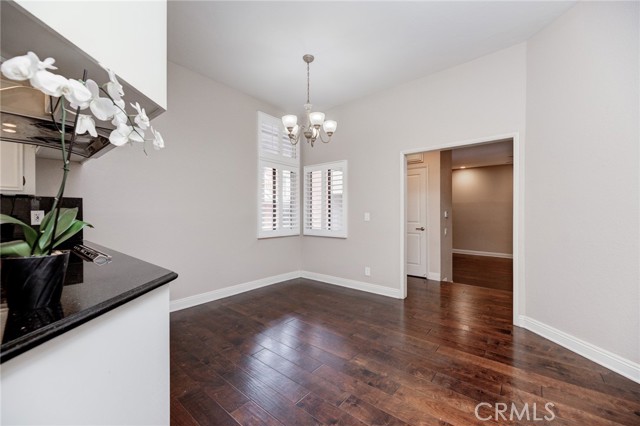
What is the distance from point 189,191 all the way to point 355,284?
9.10 ft

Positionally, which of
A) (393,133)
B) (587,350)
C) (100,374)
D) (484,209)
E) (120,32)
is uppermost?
(393,133)

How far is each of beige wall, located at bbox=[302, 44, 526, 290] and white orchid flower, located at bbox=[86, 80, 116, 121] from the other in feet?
11.0

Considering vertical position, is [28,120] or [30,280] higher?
[28,120]

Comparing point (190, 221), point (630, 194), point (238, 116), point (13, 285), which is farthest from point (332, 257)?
point (13, 285)

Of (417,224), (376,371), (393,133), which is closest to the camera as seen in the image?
(376,371)

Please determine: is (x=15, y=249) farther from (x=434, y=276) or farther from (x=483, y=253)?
(x=483, y=253)

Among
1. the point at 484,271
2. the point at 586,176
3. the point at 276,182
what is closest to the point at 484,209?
the point at 484,271

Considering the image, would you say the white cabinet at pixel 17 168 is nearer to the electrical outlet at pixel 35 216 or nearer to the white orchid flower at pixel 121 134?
the electrical outlet at pixel 35 216

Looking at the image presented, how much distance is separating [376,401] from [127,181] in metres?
3.09

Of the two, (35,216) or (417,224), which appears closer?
(35,216)

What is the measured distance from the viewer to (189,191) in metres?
3.27

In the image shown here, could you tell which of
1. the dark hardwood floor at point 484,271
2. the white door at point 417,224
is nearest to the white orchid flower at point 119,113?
the white door at point 417,224

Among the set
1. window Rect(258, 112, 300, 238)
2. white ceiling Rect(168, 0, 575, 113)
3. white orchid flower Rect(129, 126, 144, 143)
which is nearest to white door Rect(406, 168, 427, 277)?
white ceiling Rect(168, 0, 575, 113)

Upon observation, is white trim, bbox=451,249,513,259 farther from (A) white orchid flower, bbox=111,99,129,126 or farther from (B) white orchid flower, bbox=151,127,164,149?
(A) white orchid flower, bbox=111,99,129,126
